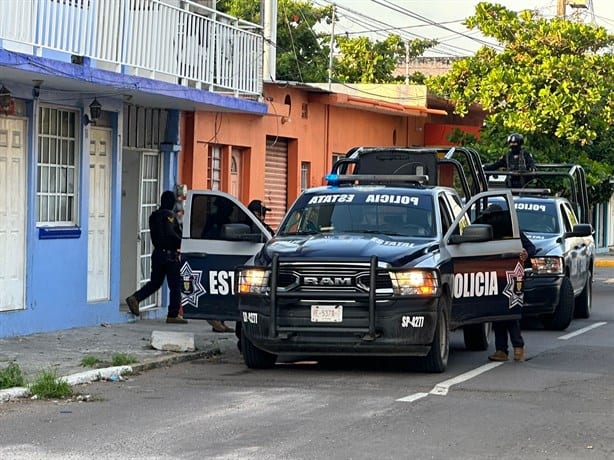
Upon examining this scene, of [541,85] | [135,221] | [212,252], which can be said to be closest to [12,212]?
[212,252]

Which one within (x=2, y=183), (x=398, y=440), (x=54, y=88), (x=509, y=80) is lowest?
(x=398, y=440)

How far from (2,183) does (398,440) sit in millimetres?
8085

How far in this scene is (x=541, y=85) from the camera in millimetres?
32250

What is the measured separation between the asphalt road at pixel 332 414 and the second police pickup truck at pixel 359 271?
17.7 inches

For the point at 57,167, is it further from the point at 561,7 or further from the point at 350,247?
the point at 561,7

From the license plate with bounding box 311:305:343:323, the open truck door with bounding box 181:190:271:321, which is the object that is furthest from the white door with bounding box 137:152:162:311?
the license plate with bounding box 311:305:343:323

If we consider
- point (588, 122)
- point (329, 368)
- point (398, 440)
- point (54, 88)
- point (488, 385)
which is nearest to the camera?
point (398, 440)

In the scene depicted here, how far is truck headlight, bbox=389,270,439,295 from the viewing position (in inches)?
480

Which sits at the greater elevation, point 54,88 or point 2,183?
point 54,88

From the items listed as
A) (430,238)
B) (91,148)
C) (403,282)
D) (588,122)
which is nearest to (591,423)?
(403,282)

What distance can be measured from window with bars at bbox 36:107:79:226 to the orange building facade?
131 inches

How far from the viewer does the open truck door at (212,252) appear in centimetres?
1367

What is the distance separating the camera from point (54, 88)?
1630cm

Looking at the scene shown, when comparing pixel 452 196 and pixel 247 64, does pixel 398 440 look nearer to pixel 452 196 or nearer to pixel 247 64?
pixel 452 196
